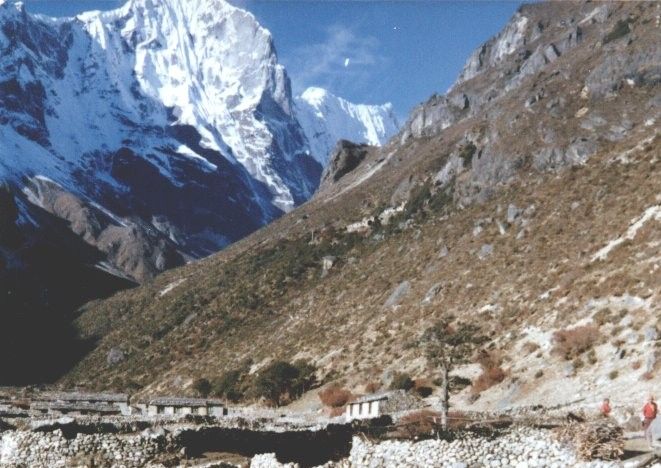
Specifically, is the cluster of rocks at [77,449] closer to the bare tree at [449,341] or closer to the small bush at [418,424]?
the small bush at [418,424]

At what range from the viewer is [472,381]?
140 feet

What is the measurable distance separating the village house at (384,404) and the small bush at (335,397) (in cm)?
767

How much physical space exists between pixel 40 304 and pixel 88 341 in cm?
5620

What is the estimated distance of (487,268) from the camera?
60969mm

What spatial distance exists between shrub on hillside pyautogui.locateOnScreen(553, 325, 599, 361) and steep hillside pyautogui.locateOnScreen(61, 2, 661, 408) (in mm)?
119

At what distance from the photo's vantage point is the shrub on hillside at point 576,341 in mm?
37500

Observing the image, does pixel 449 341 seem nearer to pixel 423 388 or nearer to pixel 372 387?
pixel 423 388

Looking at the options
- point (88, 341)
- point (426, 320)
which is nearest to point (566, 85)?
point (426, 320)

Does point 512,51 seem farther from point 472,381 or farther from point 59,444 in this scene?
point 59,444

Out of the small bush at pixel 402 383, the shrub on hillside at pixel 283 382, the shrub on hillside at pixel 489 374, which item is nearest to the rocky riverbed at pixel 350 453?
the shrub on hillside at pixel 489 374

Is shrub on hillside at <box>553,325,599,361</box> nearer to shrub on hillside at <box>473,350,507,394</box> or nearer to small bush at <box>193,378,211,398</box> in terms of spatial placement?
shrub on hillside at <box>473,350,507,394</box>

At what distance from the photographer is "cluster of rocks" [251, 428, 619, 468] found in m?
19.3

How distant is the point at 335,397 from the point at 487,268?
711 inches

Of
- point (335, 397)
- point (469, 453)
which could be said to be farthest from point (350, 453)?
point (335, 397)
